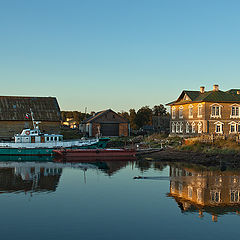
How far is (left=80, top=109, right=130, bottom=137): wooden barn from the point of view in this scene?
67.9 m

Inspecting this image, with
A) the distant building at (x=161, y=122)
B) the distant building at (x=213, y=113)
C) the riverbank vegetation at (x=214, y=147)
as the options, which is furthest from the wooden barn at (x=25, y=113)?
the distant building at (x=161, y=122)

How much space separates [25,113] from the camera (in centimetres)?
5806

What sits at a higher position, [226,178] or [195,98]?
[195,98]

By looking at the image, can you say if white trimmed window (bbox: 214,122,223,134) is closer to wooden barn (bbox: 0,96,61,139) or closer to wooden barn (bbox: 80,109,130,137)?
wooden barn (bbox: 80,109,130,137)

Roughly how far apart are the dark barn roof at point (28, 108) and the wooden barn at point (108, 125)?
955cm

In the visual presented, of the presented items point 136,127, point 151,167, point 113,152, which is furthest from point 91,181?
point 136,127

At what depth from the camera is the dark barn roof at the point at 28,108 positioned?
57.0 metres

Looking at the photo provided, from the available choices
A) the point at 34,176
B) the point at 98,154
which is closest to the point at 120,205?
the point at 34,176

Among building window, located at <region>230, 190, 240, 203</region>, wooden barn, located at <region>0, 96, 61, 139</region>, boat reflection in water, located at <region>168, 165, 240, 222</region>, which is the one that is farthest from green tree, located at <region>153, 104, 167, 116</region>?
building window, located at <region>230, 190, 240, 203</region>

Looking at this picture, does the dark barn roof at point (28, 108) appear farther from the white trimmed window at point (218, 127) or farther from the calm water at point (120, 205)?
the calm water at point (120, 205)

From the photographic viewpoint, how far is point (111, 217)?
17.0 meters

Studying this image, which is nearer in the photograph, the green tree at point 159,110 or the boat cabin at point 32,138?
the boat cabin at point 32,138

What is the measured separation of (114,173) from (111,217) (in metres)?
15.0

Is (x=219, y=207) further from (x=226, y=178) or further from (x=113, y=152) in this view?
(x=113, y=152)
